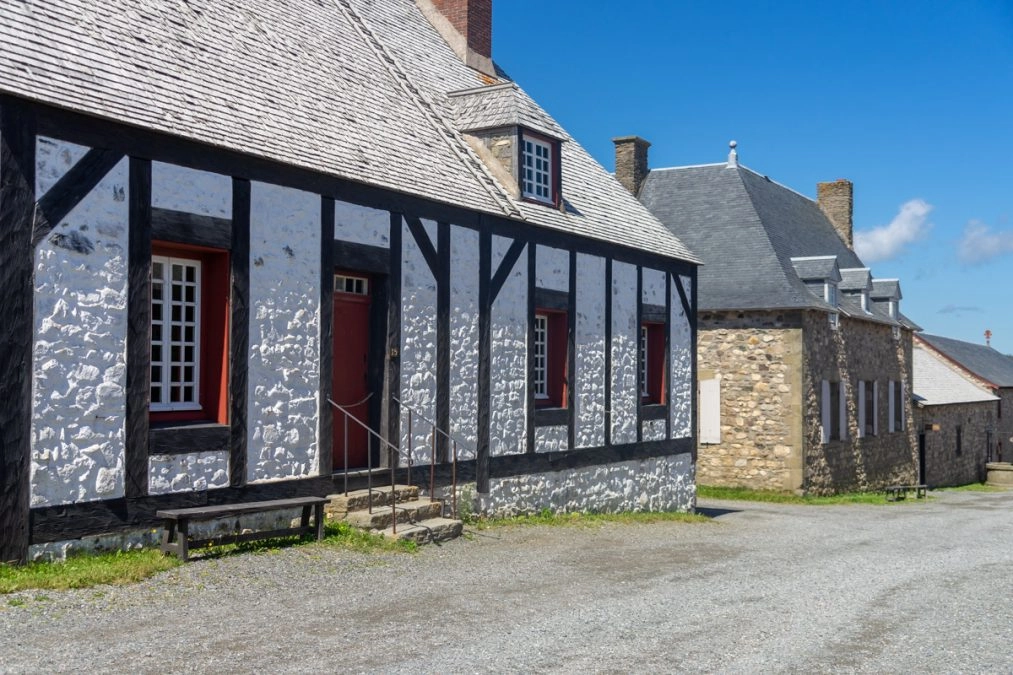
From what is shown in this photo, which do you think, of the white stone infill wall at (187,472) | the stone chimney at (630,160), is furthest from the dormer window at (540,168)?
the stone chimney at (630,160)

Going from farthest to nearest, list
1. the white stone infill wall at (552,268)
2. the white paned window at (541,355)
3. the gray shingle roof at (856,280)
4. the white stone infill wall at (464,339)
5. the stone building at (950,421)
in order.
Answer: the stone building at (950,421) → the gray shingle roof at (856,280) → the white paned window at (541,355) → the white stone infill wall at (552,268) → the white stone infill wall at (464,339)

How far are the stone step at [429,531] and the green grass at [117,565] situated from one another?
0.31m

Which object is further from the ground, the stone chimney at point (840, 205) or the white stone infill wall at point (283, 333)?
the stone chimney at point (840, 205)

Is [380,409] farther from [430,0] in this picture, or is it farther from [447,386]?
[430,0]

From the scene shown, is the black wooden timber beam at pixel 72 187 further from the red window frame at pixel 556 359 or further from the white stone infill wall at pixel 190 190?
the red window frame at pixel 556 359

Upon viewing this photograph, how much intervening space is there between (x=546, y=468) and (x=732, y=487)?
32.6 feet

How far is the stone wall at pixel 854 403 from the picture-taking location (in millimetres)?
23516

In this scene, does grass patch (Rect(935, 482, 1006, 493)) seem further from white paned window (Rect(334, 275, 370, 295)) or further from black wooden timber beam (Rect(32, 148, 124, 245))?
black wooden timber beam (Rect(32, 148, 124, 245))

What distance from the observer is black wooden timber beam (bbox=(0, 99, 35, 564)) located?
8195 mm

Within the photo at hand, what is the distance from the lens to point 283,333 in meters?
10.7

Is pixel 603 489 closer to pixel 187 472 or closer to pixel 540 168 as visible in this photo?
pixel 540 168

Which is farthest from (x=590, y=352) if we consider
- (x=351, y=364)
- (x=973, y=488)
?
(x=973, y=488)

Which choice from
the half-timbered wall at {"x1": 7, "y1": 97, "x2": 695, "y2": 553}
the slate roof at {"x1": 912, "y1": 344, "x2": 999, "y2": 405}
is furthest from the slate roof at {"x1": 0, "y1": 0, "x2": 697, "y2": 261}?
the slate roof at {"x1": 912, "y1": 344, "x2": 999, "y2": 405}

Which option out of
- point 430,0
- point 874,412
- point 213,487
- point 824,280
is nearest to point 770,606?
point 213,487
